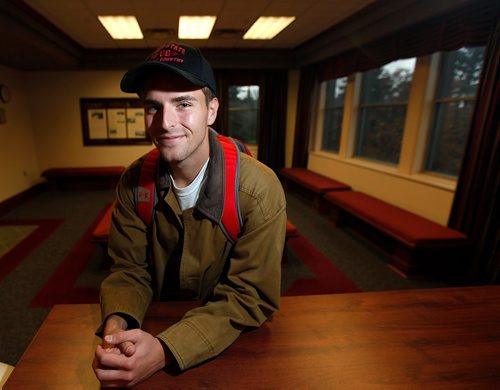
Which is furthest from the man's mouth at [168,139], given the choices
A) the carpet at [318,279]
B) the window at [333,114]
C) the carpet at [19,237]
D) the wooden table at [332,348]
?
the window at [333,114]

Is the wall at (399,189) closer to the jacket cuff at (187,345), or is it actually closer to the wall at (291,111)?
the wall at (291,111)

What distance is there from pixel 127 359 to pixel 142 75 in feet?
2.43

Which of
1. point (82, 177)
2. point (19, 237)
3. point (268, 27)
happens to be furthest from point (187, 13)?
point (82, 177)

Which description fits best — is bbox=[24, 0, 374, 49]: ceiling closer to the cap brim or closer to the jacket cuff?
the cap brim

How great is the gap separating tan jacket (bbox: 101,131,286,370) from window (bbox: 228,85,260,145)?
5.70 meters

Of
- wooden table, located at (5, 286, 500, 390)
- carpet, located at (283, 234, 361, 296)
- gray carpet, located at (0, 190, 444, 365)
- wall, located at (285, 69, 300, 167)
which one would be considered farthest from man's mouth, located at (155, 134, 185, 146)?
wall, located at (285, 69, 300, 167)

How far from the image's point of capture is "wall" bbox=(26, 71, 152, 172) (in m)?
5.92

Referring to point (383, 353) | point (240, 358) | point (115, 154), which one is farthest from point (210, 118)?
point (115, 154)

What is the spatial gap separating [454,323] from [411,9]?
348 cm

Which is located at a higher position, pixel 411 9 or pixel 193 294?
pixel 411 9

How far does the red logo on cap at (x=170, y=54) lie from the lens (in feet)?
2.72

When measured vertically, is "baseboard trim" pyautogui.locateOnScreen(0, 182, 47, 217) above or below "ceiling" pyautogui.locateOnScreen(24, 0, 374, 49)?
below

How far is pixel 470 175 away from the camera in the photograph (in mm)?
2752

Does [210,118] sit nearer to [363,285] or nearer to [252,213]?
[252,213]
